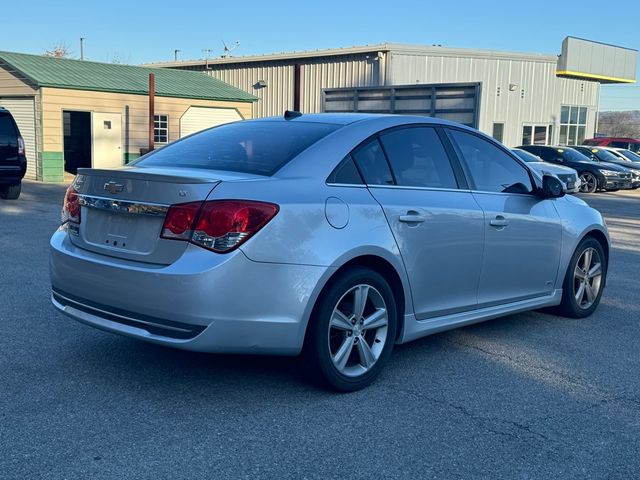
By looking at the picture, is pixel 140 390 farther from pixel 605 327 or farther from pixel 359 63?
pixel 359 63

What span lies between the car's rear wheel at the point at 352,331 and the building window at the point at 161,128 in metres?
22.1

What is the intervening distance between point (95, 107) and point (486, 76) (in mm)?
18712

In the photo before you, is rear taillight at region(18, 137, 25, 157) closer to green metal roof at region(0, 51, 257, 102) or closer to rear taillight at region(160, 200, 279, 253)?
green metal roof at region(0, 51, 257, 102)

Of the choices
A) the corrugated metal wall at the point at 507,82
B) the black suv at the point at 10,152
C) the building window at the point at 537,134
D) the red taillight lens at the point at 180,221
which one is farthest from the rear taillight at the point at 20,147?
the building window at the point at 537,134

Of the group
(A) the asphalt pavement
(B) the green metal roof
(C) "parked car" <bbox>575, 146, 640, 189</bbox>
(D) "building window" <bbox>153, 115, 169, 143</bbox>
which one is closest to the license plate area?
(A) the asphalt pavement

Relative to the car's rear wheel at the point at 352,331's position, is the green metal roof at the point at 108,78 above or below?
above

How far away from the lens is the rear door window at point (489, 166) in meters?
5.38

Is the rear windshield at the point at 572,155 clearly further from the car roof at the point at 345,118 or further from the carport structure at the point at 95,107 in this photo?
the car roof at the point at 345,118

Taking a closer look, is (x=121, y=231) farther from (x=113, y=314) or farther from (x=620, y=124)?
(x=620, y=124)

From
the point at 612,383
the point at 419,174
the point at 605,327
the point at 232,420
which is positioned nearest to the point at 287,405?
the point at 232,420

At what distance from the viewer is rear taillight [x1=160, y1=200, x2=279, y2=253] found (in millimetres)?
3834

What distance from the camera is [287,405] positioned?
4.14 m

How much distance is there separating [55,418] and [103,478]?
0.78 metres

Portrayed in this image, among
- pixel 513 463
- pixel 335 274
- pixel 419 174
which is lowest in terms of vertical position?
pixel 513 463
